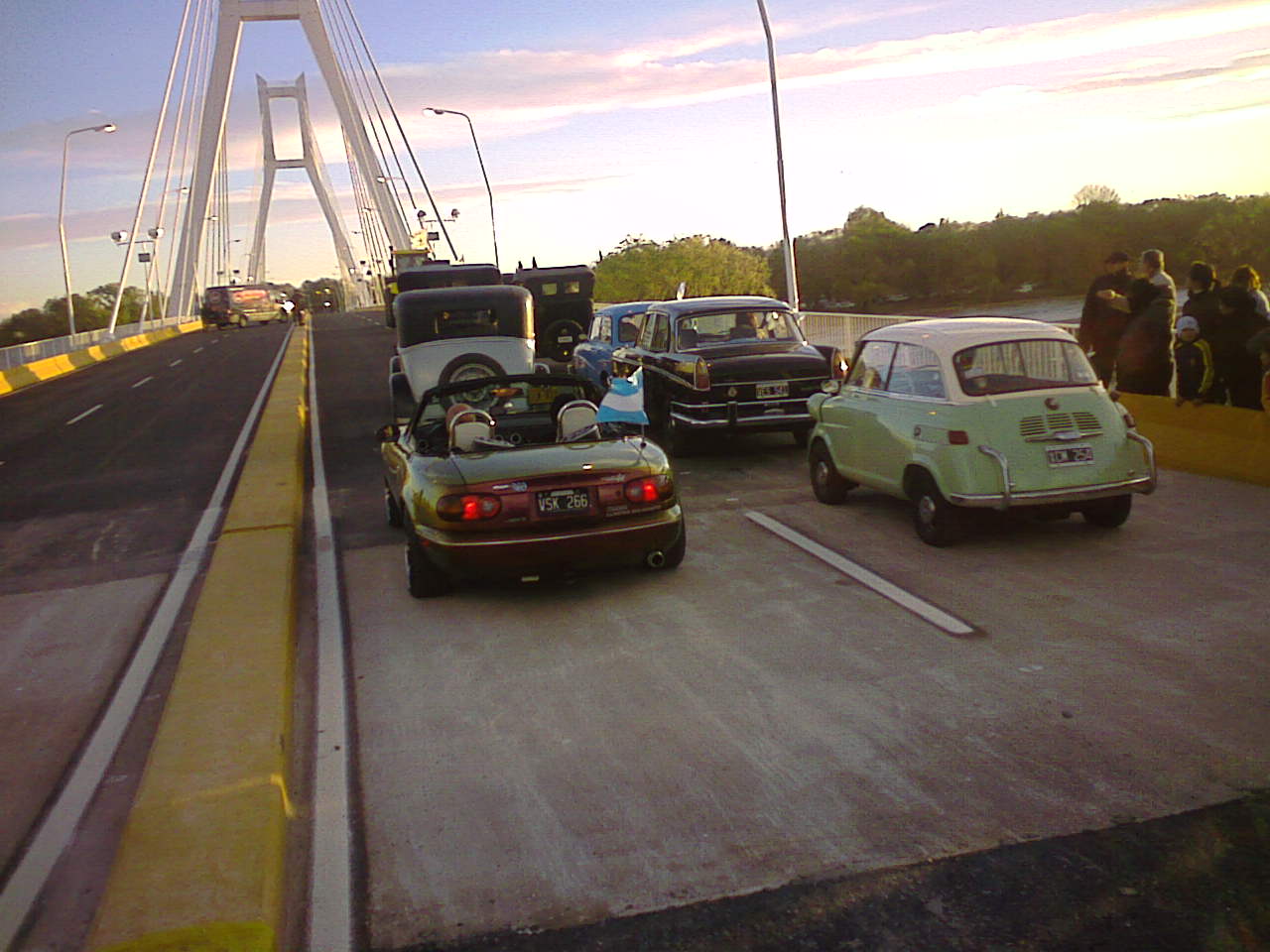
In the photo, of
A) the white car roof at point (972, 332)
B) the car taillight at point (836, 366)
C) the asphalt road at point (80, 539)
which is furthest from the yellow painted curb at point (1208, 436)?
the asphalt road at point (80, 539)

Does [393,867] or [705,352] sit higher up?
[705,352]

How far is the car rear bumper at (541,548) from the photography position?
277 inches

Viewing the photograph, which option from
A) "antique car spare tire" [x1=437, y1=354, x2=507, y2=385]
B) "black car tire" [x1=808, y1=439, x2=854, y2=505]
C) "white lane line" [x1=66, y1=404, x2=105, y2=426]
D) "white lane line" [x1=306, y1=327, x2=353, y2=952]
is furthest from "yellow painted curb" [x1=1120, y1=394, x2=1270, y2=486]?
"white lane line" [x1=66, y1=404, x2=105, y2=426]

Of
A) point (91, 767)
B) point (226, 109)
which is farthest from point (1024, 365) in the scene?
point (226, 109)

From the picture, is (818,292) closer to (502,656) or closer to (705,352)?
(705,352)

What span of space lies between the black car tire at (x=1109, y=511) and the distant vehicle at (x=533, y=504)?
3.15 meters

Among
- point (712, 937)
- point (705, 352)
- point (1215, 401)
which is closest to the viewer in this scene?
point (712, 937)

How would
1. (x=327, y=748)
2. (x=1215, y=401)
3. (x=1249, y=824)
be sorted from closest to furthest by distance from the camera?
(x=1249, y=824)
(x=327, y=748)
(x=1215, y=401)

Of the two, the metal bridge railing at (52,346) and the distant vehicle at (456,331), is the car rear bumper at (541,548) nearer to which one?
the distant vehicle at (456,331)

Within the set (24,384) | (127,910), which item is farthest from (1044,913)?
(24,384)

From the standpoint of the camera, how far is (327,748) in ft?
17.4

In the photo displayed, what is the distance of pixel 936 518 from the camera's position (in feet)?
27.3

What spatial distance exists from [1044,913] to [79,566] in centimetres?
835

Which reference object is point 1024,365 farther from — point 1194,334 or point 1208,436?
point 1208,436
